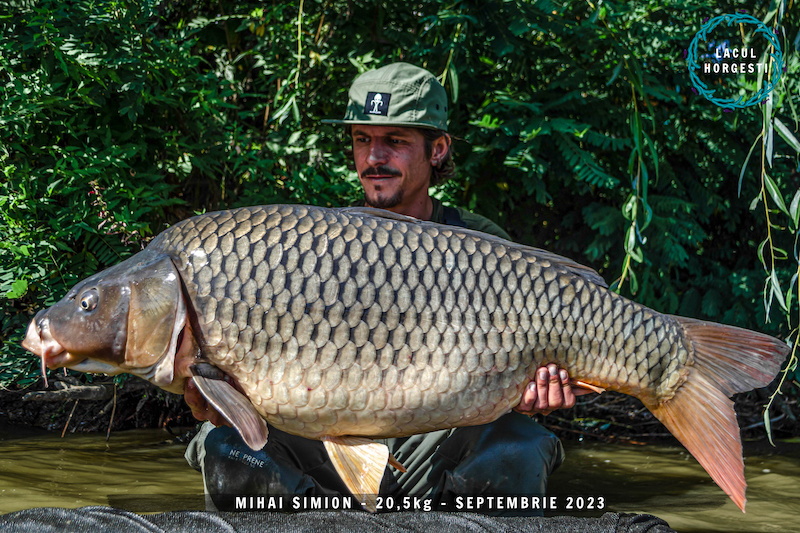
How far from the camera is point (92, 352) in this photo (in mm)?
1542

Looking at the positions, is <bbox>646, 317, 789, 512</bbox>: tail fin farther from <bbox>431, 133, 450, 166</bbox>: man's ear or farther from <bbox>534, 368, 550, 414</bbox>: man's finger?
<bbox>431, 133, 450, 166</bbox>: man's ear

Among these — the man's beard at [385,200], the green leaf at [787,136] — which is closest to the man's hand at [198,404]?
the man's beard at [385,200]

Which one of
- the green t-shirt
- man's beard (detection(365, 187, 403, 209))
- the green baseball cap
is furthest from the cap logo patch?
the green t-shirt

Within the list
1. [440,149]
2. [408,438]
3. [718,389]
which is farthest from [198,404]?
[440,149]

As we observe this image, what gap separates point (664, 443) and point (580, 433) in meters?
0.38

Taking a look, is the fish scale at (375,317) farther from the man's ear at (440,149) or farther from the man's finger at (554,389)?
the man's ear at (440,149)

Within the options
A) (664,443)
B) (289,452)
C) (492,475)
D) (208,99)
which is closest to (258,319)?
(289,452)

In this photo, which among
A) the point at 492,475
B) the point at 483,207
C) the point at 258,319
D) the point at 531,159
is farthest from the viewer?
the point at 483,207

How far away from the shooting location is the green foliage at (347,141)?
2.69 meters

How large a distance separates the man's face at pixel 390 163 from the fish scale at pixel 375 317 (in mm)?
899

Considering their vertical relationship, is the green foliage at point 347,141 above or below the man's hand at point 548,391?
above

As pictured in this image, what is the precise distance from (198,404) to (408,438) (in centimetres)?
74

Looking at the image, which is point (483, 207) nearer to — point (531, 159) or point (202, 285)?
point (531, 159)

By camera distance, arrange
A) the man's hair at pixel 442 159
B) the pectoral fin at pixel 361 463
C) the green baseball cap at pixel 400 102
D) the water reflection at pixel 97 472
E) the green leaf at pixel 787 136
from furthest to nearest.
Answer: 1. the man's hair at pixel 442 159
2. the green baseball cap at pixel 400 102
3. the water reflection at pixel 97 472
4. the green leaf at pixel 787 136
5. the pectoral fin at pixel 361 463
